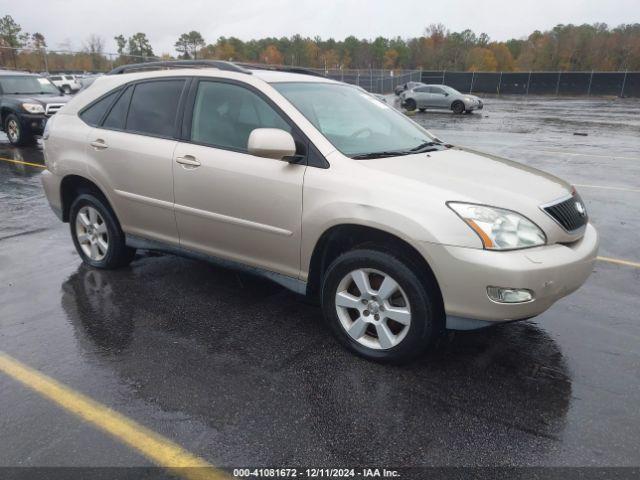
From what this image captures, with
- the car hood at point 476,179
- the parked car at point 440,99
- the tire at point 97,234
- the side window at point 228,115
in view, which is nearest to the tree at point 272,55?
the parked car at point 440,99

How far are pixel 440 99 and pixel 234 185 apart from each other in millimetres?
24987

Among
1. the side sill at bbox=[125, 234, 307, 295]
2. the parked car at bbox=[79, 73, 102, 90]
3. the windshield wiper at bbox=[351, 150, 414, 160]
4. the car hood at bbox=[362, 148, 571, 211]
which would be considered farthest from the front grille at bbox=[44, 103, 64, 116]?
the car hood at bbox=[362, 148, 571, 211]

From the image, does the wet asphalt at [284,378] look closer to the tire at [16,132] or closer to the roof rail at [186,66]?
the roof rail at [186,66]

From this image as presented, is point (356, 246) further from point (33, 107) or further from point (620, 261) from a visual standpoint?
point (33, 107)

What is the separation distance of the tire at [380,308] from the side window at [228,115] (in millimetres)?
1101

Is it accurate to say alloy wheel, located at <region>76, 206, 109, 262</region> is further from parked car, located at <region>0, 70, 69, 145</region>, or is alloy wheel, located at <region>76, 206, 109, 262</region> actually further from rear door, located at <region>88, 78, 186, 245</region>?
parked car, located at <region>0, 70, 69, 145</region>

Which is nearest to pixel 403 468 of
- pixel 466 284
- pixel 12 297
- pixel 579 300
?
pixel 466 284

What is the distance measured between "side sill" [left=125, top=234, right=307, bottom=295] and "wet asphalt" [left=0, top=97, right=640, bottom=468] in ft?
1.19

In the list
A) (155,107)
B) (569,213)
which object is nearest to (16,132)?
(155,107)

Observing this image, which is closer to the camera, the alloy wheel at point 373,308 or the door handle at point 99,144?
the alloy wheel at point 373,308

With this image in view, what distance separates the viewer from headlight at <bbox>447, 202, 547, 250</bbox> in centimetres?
289

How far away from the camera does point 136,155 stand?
425cm

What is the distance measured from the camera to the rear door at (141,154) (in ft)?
13.6

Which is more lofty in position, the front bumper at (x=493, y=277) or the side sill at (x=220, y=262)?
the front bumper at (x=493, y=277)
